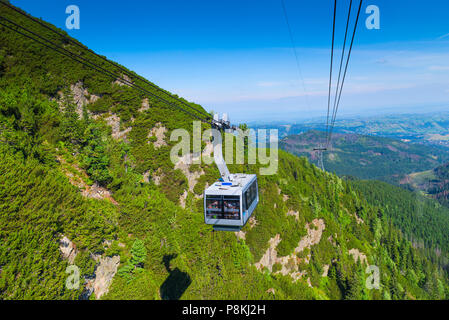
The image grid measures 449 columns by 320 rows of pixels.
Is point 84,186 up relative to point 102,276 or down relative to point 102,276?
up

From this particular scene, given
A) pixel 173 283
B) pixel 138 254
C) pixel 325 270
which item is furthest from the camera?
pixel 325 270

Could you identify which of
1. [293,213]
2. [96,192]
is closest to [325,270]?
[293,213]

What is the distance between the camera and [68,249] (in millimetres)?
21250

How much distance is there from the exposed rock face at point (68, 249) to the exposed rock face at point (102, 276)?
2.52m

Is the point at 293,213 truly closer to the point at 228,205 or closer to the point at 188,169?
the point at 188,169

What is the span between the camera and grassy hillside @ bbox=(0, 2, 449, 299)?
1931 cm

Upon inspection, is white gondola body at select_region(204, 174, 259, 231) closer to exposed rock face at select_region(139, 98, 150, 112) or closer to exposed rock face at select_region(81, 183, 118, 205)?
exposed rock face at select_region(81, 183, 118, 205)

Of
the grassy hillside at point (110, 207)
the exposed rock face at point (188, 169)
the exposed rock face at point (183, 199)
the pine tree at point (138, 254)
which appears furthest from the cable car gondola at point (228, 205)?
the exposed rock face at point (188, 169)

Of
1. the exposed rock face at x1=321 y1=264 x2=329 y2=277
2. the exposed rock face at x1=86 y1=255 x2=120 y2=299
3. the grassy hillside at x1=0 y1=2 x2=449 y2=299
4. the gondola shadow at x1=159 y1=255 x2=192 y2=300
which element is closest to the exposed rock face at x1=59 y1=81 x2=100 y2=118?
the grassy hillside at x1=0 y1=2 x2=449 y2=299

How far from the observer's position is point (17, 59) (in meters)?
35.9

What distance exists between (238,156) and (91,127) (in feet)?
140

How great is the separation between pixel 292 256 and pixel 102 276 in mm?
52066

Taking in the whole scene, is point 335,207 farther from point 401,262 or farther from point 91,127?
point 91,127
